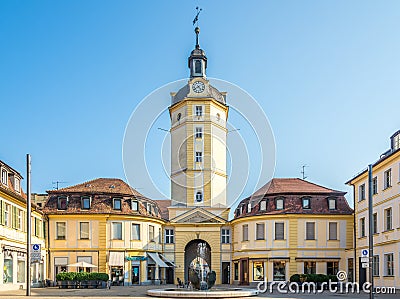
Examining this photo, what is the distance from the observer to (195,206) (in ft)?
200

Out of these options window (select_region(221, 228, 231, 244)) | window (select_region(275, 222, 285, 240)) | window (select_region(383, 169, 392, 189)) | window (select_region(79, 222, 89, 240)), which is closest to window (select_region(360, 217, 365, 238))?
window (select_region(383, 169, 392, 189))

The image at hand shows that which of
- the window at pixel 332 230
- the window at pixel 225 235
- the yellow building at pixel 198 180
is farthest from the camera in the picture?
the window at pixel 225 235

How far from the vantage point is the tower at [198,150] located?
61281mm

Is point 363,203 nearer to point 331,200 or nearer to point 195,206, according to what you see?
point 331,200

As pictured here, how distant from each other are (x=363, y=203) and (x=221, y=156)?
66.4ft

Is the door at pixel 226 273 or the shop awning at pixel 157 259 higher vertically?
the shop awning at pixel 157 259

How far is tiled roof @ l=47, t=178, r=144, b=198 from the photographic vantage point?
177 ft

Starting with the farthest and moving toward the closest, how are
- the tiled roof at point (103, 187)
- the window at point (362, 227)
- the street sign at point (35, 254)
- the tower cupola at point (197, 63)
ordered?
the tower cupola at point (197, 63) < the tiled roof at point (103, 187) < the window at point (362, 227) < the street sign at point (35, 254)

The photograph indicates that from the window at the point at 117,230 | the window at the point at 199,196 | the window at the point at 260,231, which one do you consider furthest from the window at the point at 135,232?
the window at the point at 260,231

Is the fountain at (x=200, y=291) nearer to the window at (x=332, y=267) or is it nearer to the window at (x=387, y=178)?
the window at (x=387, y=178)

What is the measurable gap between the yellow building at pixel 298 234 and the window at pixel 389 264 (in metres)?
10.8

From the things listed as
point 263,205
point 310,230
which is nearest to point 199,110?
point 263,205

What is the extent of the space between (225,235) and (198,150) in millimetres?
8801

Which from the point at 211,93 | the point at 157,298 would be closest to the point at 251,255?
the point at 211,93
